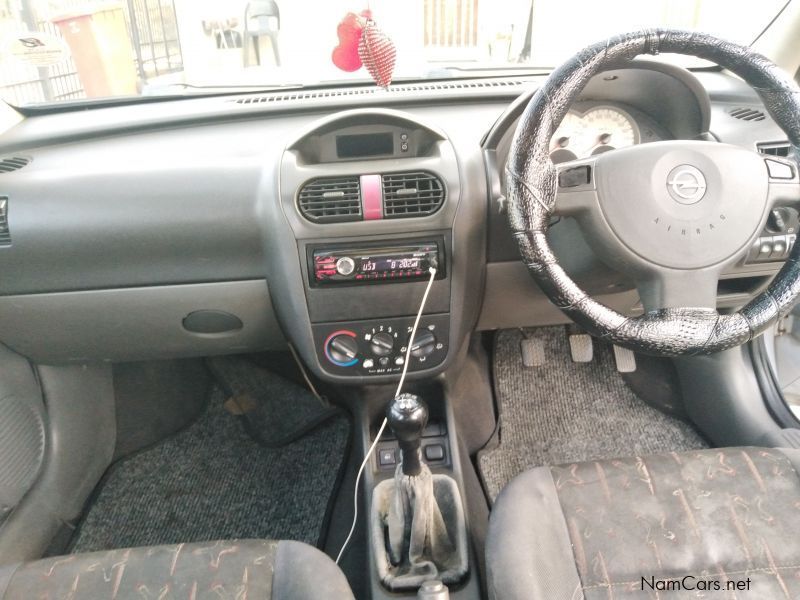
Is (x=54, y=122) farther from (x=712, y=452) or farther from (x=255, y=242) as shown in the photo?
(x=712, y=452)

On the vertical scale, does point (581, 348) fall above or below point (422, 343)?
below

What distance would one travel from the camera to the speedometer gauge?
1251 millimetres

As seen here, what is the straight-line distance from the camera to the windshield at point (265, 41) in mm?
1403

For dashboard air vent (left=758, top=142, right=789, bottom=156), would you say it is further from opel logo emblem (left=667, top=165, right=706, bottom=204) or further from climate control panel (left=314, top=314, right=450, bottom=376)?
climate control panel (left=314, top=314, right=450, bottom=376)

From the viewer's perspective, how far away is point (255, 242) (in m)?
1.22

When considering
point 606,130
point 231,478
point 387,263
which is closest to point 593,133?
point 606,130

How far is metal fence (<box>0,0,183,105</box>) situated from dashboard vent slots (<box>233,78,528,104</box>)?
0.30 meters

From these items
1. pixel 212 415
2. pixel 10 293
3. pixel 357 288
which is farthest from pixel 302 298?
pixel 212 415

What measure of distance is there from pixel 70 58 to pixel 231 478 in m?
1.16

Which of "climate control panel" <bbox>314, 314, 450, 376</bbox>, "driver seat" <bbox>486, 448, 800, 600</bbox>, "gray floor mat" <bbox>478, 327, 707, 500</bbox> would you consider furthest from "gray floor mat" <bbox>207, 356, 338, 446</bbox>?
"driver seat" <bbox>486, 448, 800, 600</bbox>

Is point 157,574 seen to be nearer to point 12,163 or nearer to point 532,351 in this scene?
point 12,163

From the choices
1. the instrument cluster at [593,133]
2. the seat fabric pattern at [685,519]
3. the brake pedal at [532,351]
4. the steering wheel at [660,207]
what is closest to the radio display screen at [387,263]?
the steering wheel at [660,207]

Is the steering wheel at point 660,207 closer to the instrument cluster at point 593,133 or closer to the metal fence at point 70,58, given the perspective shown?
the instrument cluster at point 593,133

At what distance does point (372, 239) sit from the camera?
113 centimetres
